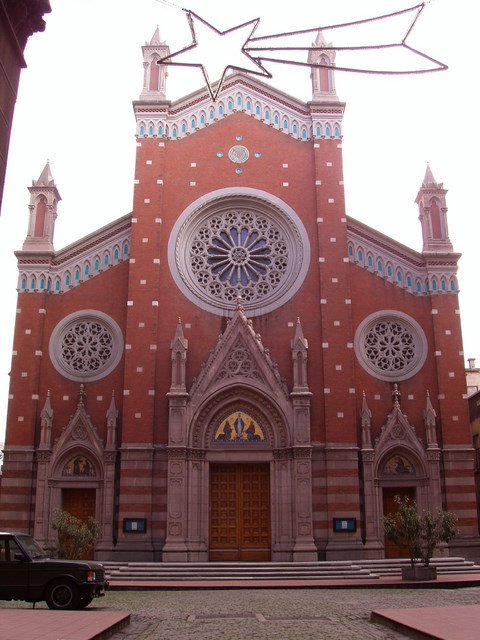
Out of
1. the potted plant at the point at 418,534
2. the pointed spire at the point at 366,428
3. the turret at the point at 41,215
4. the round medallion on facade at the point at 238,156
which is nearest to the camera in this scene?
the potted plant at the point at 418,534

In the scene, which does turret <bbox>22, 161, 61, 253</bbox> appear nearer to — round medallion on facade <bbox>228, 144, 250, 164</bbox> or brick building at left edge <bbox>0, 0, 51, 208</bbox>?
round medallion on facade <bbox>228, 144, 250, 164</bbox>

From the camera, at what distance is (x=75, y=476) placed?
106ft

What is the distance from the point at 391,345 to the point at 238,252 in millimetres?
8295

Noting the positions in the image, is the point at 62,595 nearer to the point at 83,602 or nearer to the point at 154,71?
the point at 83,602

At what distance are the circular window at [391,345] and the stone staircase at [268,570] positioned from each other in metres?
8.28

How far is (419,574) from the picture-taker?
24.8 meters

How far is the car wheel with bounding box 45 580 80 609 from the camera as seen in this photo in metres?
17.5

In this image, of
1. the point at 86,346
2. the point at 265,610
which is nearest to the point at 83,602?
the point at 265,610

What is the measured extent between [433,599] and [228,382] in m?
14.4

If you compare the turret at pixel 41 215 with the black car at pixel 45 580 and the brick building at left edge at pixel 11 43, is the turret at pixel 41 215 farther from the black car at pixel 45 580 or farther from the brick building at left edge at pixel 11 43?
the brick building at left edge at pixel 11 43

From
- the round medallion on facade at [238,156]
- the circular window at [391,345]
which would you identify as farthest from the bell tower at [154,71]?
the circular window at [391,345]

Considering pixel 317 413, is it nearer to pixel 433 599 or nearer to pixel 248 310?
pixel 248 310

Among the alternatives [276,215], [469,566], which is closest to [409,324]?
[276,215]

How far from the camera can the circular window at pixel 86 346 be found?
33625 millimetres
